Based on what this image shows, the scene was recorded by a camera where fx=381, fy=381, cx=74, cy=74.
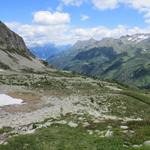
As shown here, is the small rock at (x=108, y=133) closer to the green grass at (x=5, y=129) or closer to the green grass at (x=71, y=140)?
the green grass at (x=71, y=140)

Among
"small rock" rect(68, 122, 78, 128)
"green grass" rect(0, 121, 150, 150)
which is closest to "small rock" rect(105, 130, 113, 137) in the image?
"green grass" rect(0, 121, 150, 150)

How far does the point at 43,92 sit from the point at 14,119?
29326 millimetres

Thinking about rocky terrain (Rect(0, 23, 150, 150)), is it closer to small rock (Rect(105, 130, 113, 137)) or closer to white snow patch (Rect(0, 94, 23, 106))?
small rock (Rect(105, 130, 113, 137))

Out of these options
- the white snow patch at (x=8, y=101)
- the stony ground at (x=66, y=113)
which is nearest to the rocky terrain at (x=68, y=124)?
the stony ground at (x=66, y=113)

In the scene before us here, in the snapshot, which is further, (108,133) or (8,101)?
(8,101)

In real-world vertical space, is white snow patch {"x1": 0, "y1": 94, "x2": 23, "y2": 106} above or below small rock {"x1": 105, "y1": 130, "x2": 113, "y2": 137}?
below

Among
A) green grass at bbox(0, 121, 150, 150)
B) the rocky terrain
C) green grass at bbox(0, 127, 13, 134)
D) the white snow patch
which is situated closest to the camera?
green grass at bbox(0, 121, 150, 150)

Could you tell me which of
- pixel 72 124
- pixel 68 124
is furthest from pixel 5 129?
pixel 72 124

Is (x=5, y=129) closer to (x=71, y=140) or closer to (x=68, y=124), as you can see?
(x=68, y=124)

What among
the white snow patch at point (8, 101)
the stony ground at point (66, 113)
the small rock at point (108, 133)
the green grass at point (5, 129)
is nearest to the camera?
the small rock at point (108, 133)

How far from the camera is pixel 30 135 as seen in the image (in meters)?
32.5

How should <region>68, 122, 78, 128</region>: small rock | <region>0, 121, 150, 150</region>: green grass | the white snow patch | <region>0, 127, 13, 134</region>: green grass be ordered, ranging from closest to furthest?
<region>0, 121, 150, 150</region>: green grass < <region>68, 122, 78, 128</region>: small rock < <region>0, 127, 13, 134</region>: green grass < the white snow patch

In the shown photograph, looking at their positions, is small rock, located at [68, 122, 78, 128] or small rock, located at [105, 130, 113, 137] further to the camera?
small rock, located at [68, 122, 78, 128]

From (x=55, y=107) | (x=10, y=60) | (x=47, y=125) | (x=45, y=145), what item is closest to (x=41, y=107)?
(x=55, y=107)
